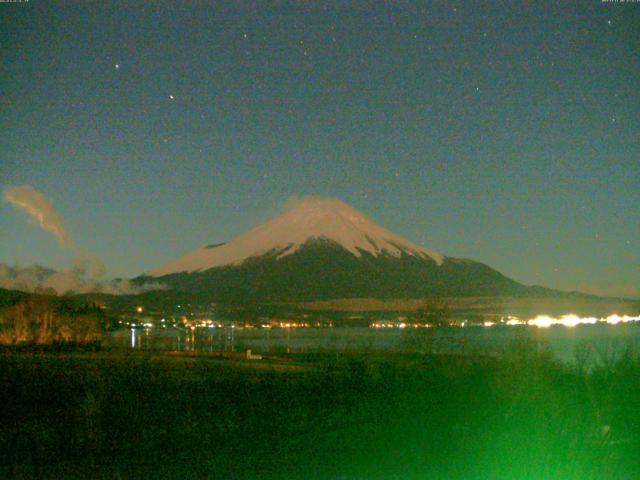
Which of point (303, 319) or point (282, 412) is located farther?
point (303, 319)

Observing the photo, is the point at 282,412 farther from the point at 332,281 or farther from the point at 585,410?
the point at 332,281

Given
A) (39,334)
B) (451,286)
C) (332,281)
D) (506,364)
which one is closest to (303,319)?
A: (332,281)

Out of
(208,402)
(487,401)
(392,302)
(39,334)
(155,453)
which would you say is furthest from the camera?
(392,302)

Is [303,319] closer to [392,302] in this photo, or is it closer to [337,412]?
[392,302]

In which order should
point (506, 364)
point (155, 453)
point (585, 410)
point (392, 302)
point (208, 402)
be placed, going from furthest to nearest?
1. point (392, 302)
2. point (506, 364)
3. point (208, 402)
4. point (585, 410)
5. point (155, 453)

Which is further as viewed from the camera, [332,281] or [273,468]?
[332,281]

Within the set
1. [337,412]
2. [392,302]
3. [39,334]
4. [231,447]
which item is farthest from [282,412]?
[392,302]
